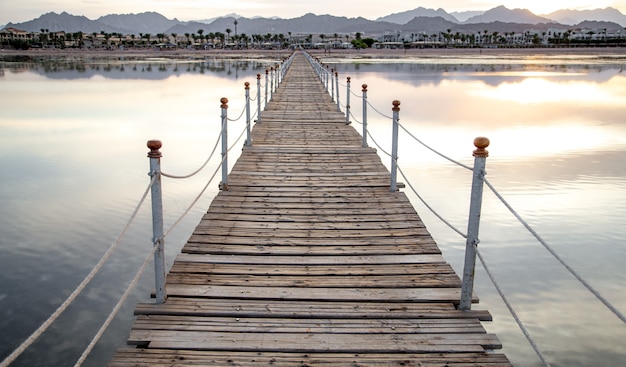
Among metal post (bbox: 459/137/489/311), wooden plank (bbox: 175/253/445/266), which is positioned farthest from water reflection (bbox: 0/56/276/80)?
metal post (bbox: 459/137/489/311)

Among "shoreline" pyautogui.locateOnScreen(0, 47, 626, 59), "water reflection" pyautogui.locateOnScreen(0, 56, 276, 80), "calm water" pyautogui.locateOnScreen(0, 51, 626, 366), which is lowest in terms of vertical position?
"calm water" pyautogui.locateOnScreen(0, 51, 626, 366)

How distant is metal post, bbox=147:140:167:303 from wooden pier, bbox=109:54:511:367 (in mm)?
148

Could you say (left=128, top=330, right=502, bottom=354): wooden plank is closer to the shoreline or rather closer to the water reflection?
the water reflection

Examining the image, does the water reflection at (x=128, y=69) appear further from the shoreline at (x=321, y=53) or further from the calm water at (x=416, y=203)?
the shoreline at (x=321, y=53)

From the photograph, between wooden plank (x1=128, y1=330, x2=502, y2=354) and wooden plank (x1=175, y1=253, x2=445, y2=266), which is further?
wooden plank (x1=175, y1=253, x2=445, y2=266)

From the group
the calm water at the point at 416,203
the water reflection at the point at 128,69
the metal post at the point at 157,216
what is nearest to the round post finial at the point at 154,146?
the metal post at the point at 157,216

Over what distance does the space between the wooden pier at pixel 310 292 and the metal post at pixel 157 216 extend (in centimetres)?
15

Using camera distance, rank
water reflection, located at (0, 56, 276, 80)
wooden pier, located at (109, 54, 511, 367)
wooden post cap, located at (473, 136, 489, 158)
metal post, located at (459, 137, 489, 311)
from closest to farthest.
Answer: wooden pier, located at (109, 54, 511, 367), wooden post cap, located at (473, 136, 489, 158), metal post, located at (459, 137, 489, 311), water reflection, located at (0, 56, 276, 80)

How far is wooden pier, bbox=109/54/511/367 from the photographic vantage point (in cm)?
352

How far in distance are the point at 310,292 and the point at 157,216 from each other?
137 cm

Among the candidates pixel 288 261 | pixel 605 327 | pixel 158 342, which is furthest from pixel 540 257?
pixel 158 342

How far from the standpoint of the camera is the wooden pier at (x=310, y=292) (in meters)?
3.52

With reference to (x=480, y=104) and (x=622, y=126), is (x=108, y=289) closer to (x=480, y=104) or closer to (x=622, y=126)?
(x=622, y=126)

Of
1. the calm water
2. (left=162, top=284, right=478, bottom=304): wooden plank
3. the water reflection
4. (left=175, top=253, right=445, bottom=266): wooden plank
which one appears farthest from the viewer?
the water reflection
